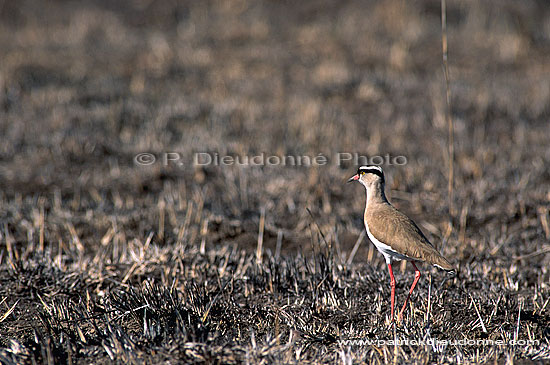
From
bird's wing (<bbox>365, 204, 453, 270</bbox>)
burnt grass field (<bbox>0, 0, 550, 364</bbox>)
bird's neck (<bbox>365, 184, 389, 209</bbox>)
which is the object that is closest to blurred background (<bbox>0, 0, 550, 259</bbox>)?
burnt grass field (<bbox>0, 0, 550, 364</bbox>)

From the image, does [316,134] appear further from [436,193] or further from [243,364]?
[243,364]

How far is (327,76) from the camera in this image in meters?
10.5

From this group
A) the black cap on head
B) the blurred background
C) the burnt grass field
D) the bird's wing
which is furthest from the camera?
the blurred background

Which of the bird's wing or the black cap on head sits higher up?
the black cap on head

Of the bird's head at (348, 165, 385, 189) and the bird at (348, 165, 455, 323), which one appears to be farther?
the bird's head at (348, 165, 385, 189)

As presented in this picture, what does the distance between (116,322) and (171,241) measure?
5.96ft
